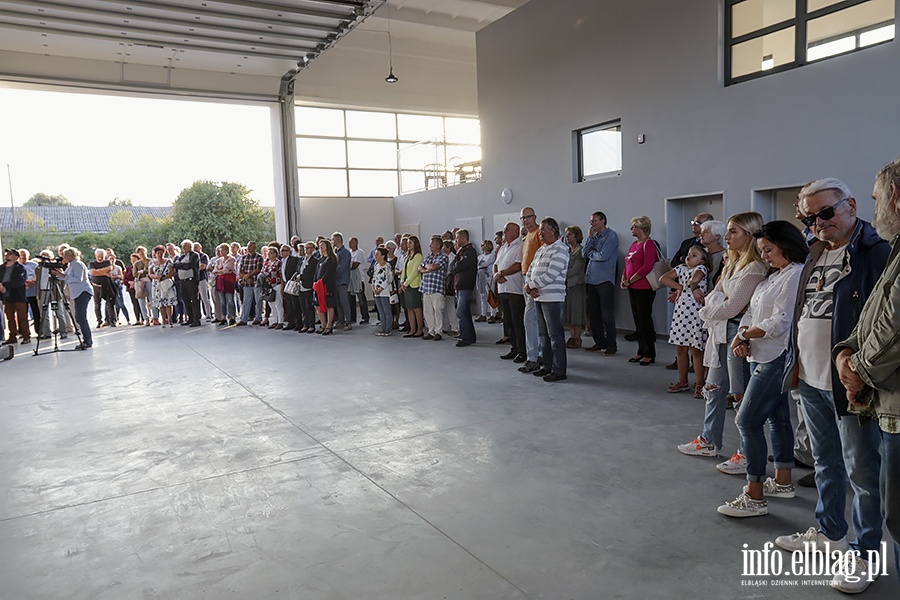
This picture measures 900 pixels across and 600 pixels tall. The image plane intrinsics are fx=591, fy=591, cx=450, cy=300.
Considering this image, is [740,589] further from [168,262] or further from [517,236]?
[168,262]

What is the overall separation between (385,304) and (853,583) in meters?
8.64

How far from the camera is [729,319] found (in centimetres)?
355

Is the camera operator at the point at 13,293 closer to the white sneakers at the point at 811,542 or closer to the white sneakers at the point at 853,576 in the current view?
the white sneakers at the point at 811,542

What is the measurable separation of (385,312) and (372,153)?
759cm

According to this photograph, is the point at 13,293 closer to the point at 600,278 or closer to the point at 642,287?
the point at 600,278

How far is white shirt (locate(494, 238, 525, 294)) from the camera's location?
740 cm

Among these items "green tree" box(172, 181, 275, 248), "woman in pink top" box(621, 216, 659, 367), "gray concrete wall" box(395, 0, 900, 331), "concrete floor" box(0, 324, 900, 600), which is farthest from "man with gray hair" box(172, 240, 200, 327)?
"green tree" box(172, 181, 275, 248)

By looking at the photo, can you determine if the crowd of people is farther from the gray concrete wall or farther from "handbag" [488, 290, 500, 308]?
the gray concrete wall

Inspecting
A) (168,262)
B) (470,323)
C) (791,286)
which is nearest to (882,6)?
(791,286)

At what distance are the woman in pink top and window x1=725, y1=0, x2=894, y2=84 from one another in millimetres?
2335

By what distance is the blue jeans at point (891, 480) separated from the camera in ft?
6.40

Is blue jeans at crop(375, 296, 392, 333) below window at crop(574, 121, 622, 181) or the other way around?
below

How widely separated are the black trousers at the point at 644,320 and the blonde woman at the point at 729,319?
2.82 metres

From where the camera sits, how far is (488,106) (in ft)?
38.4
